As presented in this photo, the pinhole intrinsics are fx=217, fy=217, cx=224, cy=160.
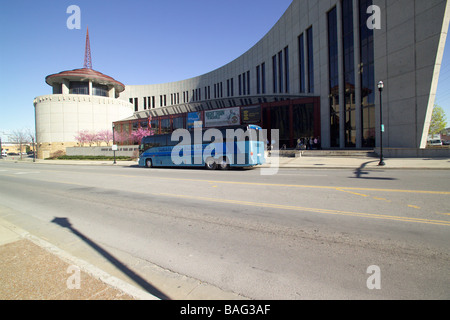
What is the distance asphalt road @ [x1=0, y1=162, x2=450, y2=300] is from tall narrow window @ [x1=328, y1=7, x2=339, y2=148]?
22.0 metres

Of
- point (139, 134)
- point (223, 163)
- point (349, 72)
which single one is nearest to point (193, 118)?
point (139, 134)

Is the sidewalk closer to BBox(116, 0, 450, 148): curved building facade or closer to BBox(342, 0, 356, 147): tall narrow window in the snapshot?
BBox(116, 0, 450, 148): curved building facade

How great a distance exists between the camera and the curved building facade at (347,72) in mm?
18344

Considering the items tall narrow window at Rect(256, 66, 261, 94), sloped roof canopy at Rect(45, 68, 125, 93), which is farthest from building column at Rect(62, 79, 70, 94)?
tall narrow window at Rect(256, 66, 261, 94)

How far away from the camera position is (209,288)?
276cm

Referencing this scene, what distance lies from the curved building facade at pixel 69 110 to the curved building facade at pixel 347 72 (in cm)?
2153

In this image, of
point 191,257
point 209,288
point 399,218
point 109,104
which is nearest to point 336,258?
point 209,288

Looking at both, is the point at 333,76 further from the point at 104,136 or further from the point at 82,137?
the point at 82,137

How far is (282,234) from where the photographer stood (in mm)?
4266

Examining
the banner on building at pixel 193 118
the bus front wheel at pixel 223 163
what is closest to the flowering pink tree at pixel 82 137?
the banner on building at pixel 193 118

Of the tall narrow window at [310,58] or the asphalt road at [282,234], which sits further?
the tall narrow window at [310,58]

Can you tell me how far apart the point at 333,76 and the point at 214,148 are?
2150 centimetres

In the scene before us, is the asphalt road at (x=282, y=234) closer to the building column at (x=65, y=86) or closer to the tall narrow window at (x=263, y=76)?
the tall narrow window at (x=263, y=76)
